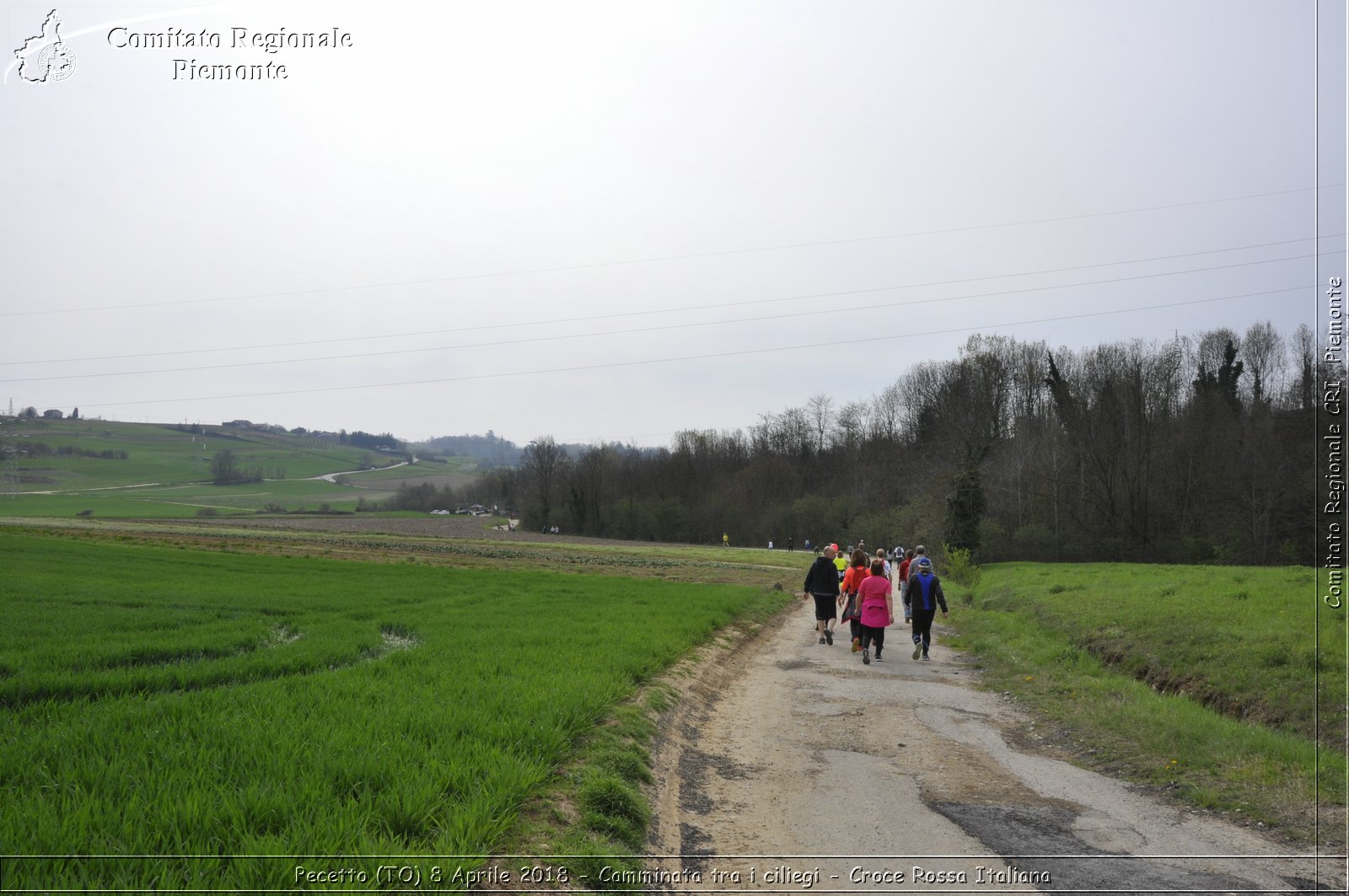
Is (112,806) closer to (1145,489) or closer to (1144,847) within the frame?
(1144,847)

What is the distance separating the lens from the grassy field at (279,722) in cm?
447

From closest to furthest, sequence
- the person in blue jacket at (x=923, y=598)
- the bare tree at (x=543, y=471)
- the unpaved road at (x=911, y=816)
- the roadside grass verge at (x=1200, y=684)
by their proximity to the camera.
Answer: the unpaved road at (x=911, y=816)
the roadside grass verge at (x=1200, y=684)
the person in blue jacket at (x=923, y=598)
the bare tree at (x=543, y=471)

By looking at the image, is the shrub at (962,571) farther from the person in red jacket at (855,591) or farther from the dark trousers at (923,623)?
the dark trousers at (923,623)

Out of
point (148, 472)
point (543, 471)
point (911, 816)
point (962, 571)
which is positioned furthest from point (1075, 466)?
→ point (148, 472)

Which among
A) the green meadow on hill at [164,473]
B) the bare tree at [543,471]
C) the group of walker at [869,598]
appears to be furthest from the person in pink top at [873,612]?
the bare tree at [543,471]

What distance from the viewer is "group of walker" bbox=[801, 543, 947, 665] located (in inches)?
552

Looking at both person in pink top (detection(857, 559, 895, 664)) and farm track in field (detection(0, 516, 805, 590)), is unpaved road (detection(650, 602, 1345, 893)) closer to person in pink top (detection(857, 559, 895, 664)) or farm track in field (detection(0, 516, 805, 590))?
person in pink top (detection(857, 559, 895, 664))

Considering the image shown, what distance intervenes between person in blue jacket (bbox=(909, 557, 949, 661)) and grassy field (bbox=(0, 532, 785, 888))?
4300 mm

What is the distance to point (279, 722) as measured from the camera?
6.91 m

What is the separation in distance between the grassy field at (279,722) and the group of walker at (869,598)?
2.66 m

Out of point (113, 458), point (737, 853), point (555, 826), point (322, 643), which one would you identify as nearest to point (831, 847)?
point (737, 853)

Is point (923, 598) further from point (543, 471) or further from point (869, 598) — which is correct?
point (543, 471)

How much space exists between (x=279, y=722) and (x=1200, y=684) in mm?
12476

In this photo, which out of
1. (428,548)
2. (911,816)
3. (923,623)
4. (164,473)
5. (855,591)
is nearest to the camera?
(911,816)
